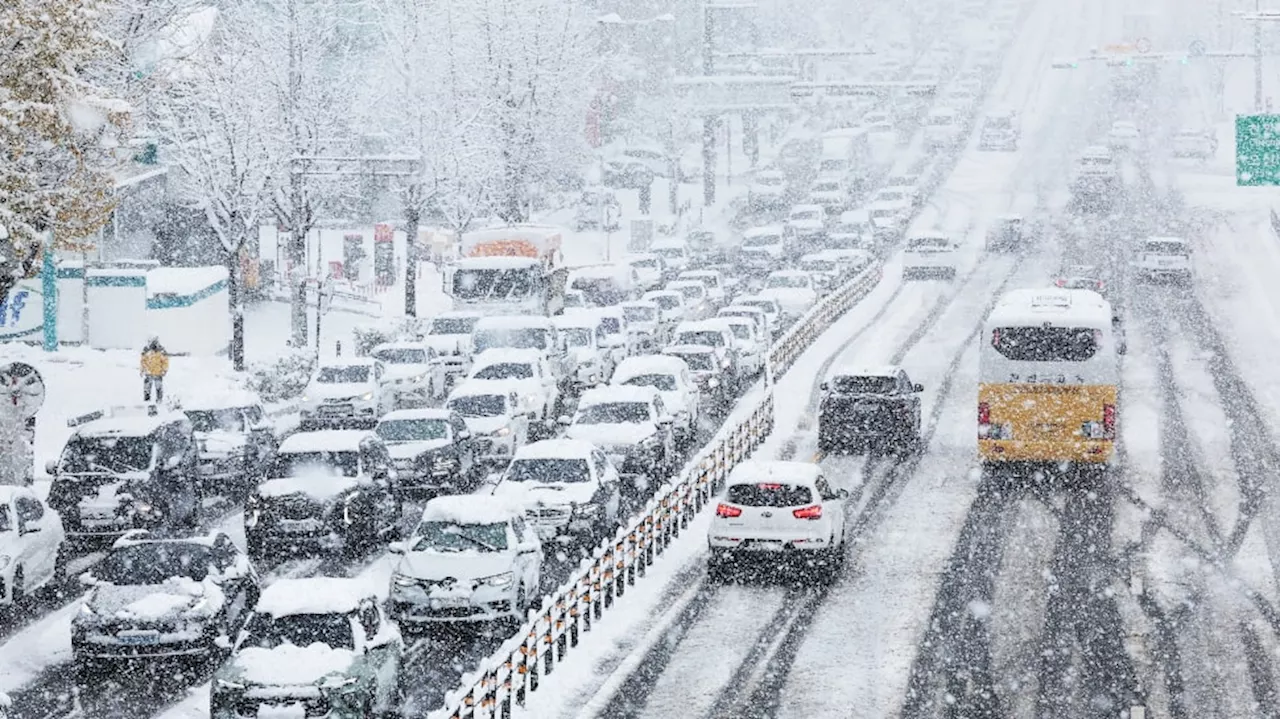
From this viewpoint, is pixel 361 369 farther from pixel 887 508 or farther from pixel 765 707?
pixel 765 707

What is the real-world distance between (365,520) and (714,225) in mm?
61914

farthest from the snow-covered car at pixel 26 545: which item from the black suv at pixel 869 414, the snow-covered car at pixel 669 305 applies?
the snow-covered car at pixel 669 305

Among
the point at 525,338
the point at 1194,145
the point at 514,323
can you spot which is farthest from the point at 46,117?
the point at 1194,145

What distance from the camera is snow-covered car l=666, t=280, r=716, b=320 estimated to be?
2287 inches

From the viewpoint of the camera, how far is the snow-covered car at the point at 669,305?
182ft

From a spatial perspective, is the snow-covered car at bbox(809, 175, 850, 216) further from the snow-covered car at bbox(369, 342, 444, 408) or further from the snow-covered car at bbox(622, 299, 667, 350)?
the snow-covered car at bbox(369, 342, 444, 408)

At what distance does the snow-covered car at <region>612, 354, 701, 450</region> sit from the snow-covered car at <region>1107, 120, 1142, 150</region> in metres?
69.4

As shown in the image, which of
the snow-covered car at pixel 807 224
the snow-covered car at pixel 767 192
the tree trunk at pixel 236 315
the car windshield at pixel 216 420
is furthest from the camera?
the snow-covered car at pixel 767 192

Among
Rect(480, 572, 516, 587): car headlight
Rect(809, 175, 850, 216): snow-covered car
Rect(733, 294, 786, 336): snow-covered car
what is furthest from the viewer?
Rect(809, 175, 850, 216): snow-covered car

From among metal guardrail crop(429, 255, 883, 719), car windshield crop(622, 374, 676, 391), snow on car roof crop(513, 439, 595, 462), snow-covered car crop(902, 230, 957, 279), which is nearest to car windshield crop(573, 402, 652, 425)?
metal guardrail crop(429, 255, 883, 719)

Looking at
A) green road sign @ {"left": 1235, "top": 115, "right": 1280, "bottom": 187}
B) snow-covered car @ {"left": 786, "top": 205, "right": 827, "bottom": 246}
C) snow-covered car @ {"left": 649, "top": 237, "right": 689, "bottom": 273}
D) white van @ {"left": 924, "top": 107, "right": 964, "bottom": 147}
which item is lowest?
snow-covered car @ {"left": 649, "top": 237, "right": 689, "bottom": 273}

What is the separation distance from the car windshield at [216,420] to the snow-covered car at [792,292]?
2381 cm

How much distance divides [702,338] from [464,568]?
75.2 feet

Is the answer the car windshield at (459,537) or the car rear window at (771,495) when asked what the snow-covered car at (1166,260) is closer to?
the car rear window at (771,495)
